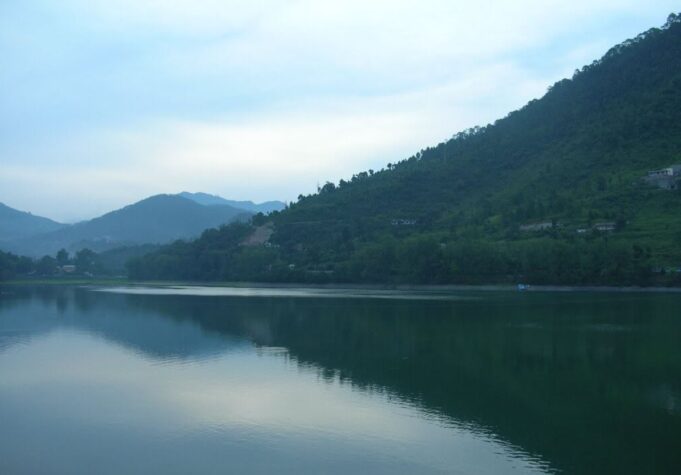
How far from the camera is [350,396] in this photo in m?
18.6

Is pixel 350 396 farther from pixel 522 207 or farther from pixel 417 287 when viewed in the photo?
pixel 522 207

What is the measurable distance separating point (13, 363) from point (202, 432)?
12.7 metres

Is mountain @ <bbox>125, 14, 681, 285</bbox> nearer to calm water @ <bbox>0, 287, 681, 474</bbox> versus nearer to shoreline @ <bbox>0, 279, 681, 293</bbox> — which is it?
shoreline @ <bbox>0, 279, 681, 293</bbox>

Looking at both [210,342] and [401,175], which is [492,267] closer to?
[210,342]

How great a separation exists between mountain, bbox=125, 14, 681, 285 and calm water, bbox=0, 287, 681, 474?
25752mm

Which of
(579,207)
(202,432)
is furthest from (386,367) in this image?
(579,207)

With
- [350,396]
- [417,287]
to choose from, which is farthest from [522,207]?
[350,396]

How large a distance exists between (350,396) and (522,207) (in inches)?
2444

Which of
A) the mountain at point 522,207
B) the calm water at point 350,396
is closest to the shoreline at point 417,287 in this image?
the mountain at point 522,207

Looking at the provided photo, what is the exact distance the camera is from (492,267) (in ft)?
210

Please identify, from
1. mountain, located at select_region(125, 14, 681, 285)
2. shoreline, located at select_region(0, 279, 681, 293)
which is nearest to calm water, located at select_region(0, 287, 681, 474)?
shoreline, located at select_region(0, 279, 681, 293)

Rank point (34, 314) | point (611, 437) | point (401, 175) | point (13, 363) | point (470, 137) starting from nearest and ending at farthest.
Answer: point (611, 437) < point (13, 363) < point (34, 314) < point (401, 175) < point (470, 137)

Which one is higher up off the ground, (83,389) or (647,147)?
(647,147)

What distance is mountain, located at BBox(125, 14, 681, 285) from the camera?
2393 inches
